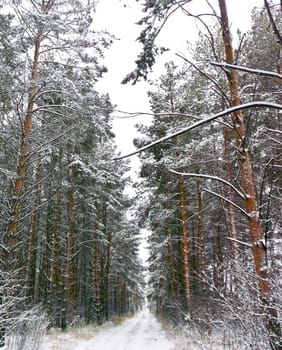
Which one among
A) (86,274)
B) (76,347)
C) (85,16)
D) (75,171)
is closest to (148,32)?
(85,16)

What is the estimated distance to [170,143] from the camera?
41.5 ft

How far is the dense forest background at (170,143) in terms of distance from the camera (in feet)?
12.0

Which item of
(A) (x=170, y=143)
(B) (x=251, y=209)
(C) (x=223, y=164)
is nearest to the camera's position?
(B) (x=251, y=209)

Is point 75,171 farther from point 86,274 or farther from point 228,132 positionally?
point 86,274

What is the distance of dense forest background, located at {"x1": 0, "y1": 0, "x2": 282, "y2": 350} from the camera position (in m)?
3.64

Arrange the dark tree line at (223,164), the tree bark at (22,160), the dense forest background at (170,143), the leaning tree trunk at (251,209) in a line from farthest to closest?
the tree bark at (22,160) < the dense forest background at (170,143) < the dark tree line at (223,164) < the leaning tree trunk at (251,209)

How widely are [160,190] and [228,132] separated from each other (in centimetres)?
497

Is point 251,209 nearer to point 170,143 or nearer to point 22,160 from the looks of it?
point 22,160

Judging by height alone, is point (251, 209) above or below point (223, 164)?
below

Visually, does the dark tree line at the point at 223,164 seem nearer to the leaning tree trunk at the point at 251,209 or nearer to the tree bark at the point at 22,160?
the leaning tree trunk at the point at 251,209

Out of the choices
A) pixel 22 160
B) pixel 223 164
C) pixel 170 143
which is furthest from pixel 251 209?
pixel 170 143

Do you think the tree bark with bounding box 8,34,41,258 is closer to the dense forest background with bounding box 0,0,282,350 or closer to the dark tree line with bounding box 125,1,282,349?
the dense forest background with bounding box 0,0,282,350

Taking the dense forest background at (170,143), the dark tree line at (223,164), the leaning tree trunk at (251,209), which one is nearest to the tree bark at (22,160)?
the dense forest background at (170,143)

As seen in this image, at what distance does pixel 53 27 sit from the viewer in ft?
26.7
